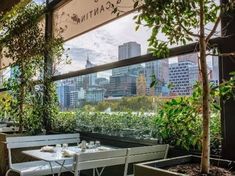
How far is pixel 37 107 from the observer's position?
5.35 meters

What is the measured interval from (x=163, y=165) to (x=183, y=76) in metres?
1.21

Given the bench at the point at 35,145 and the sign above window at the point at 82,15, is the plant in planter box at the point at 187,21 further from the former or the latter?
the bench at the point at 35,145

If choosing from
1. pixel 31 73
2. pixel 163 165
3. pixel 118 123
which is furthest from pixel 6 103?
pixel 163 165

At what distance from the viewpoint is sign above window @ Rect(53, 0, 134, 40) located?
4.30 m

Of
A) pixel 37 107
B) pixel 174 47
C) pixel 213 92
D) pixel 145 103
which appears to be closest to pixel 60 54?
pixel 37 107

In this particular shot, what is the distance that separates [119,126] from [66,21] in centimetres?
220

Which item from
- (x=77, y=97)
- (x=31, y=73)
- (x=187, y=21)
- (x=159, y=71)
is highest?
(x=187, y=21)

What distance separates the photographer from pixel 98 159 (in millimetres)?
3010

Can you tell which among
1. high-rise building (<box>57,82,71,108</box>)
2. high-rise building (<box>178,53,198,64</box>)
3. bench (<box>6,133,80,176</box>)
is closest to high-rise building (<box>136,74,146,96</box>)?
high-rise building (<box>178,53,198,64</box>)

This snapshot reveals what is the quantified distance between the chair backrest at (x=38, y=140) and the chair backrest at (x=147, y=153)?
1637 mm

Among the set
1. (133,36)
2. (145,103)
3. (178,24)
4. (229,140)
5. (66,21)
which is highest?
(66,21)

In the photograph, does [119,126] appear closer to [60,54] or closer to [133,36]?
[133,36]

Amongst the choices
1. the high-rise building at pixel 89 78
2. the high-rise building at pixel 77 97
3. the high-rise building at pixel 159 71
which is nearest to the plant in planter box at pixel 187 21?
the high-rise building at pixel 159 71

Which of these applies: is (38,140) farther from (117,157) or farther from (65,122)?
(117,157)
